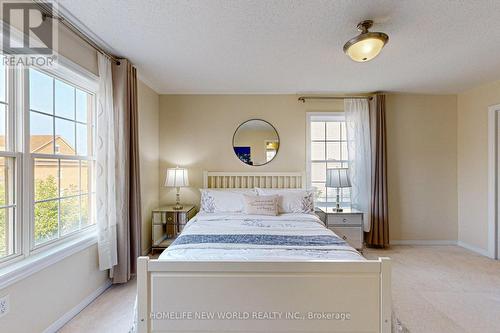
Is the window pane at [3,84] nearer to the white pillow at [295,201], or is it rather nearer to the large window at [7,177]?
the large window at [7,177]

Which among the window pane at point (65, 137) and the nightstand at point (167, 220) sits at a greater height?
the window pane at point (65, 137)

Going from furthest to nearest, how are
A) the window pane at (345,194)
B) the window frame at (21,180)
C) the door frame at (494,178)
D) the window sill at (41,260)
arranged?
the window pane at (345,194), the door frame at (494,178), the window frame at (21,180), the window sill at (41,260)

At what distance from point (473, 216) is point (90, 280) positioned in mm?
5347

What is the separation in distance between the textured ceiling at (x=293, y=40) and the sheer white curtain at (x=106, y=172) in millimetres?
420

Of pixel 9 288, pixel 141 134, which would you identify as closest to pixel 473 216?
pixel 141 134

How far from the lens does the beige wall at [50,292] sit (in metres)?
1.65

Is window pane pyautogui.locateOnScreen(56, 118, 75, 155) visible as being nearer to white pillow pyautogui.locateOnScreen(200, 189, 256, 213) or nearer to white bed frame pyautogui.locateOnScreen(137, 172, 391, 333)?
white bed frame pyautogui.locateOnScreen(137, 172, 391, 333)

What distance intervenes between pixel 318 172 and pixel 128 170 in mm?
2970

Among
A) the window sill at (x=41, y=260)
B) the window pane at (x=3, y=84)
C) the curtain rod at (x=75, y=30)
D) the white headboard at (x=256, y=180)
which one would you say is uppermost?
the curtain rod at (x=75, y=30)

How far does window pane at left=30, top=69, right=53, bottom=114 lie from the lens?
1.89 metres

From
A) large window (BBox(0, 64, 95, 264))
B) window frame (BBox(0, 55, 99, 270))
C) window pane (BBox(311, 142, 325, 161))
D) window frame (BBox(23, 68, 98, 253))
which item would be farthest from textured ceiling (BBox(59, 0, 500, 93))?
window pane (BBox(311, 142, 325, 161))

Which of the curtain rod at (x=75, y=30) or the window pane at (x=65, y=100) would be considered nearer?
the curtain rod at (x=75, y=30)

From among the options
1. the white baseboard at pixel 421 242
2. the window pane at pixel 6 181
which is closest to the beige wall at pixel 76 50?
the window pane at pixel 6 181

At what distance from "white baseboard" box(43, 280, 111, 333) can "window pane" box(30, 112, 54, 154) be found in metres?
1.39
